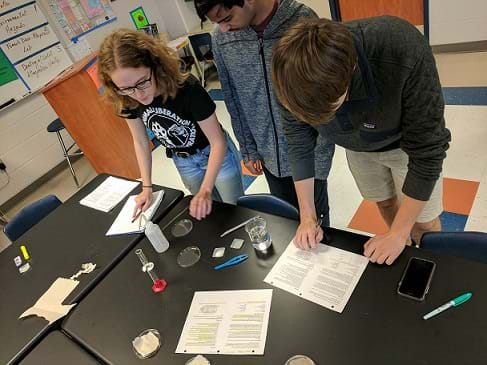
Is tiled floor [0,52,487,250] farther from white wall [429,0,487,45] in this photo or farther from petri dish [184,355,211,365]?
petri dish [184,355,211,365]

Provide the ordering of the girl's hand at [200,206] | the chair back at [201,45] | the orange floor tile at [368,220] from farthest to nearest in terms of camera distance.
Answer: the chair back at [201,45]
the orange floor tile at [368,220]
the girl's hand at [200,206]

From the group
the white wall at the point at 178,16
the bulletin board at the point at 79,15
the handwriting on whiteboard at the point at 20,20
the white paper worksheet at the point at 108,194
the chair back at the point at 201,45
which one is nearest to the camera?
the white paper worksheet at the point at 108,194

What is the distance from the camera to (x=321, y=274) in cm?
96

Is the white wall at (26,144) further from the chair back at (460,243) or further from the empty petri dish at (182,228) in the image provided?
the chair back at (460,243)

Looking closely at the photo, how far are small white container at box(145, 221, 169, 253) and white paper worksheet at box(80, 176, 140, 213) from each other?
45 cm

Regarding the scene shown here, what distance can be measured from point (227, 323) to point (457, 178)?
180cm

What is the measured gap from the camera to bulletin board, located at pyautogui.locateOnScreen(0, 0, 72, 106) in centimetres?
335

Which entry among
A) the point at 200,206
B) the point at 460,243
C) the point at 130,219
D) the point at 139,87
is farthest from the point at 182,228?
the point at 460,243

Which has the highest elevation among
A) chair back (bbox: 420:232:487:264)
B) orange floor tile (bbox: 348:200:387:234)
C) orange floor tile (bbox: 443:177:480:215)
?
chair back (bbox: 420:232:487:264)

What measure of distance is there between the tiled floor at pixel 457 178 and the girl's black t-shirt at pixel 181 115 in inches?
42.6

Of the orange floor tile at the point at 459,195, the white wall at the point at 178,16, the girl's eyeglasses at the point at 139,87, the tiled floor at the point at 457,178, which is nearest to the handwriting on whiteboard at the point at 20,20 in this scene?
the white wall at the point at 178,16

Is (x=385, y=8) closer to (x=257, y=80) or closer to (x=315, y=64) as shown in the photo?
(x=257, y=80)

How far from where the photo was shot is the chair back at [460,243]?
3.19ft

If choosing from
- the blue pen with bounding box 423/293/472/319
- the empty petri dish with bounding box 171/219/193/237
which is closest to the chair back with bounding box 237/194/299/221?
the empty petri dish with bounding box 171/219/193/237
